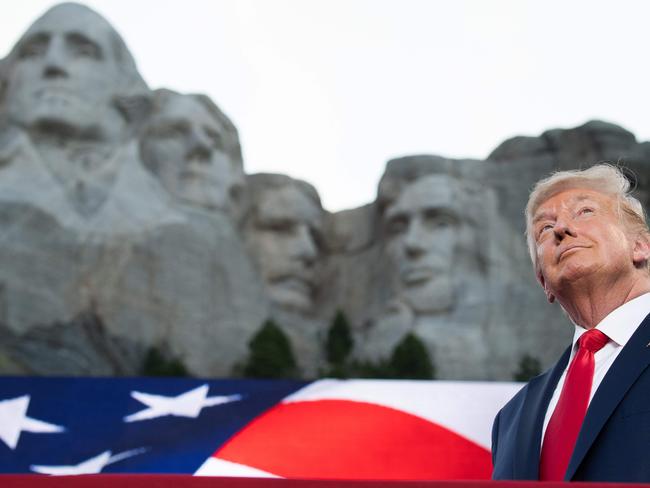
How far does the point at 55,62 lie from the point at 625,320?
10076 mm

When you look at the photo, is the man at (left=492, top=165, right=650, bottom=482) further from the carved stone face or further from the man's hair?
the carved stone face

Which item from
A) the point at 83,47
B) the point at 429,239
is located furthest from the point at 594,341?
the point at 83,47

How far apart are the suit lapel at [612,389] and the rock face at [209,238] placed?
8.32 meters

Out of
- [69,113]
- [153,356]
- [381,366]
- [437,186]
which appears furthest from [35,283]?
[437,186]

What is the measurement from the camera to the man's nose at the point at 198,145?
1119 cm

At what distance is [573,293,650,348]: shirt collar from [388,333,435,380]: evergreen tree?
8.23 meters

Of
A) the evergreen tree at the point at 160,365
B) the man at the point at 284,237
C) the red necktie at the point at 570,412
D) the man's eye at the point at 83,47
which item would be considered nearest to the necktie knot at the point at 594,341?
the red necktie at the point at 570,412

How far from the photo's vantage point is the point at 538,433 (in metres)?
1.64

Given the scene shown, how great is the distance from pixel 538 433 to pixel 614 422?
0.20m

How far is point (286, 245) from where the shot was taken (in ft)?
38.3

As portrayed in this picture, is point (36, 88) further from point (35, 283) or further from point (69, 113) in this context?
point (35, 283)

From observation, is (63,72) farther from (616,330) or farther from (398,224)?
(616,330)

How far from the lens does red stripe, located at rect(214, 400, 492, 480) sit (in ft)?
9.60

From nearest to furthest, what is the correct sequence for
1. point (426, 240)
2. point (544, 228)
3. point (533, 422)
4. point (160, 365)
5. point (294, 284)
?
point (533, 422)
point (544, 228)
point (160, 365)
point (426, 240)
point (294, 284)
